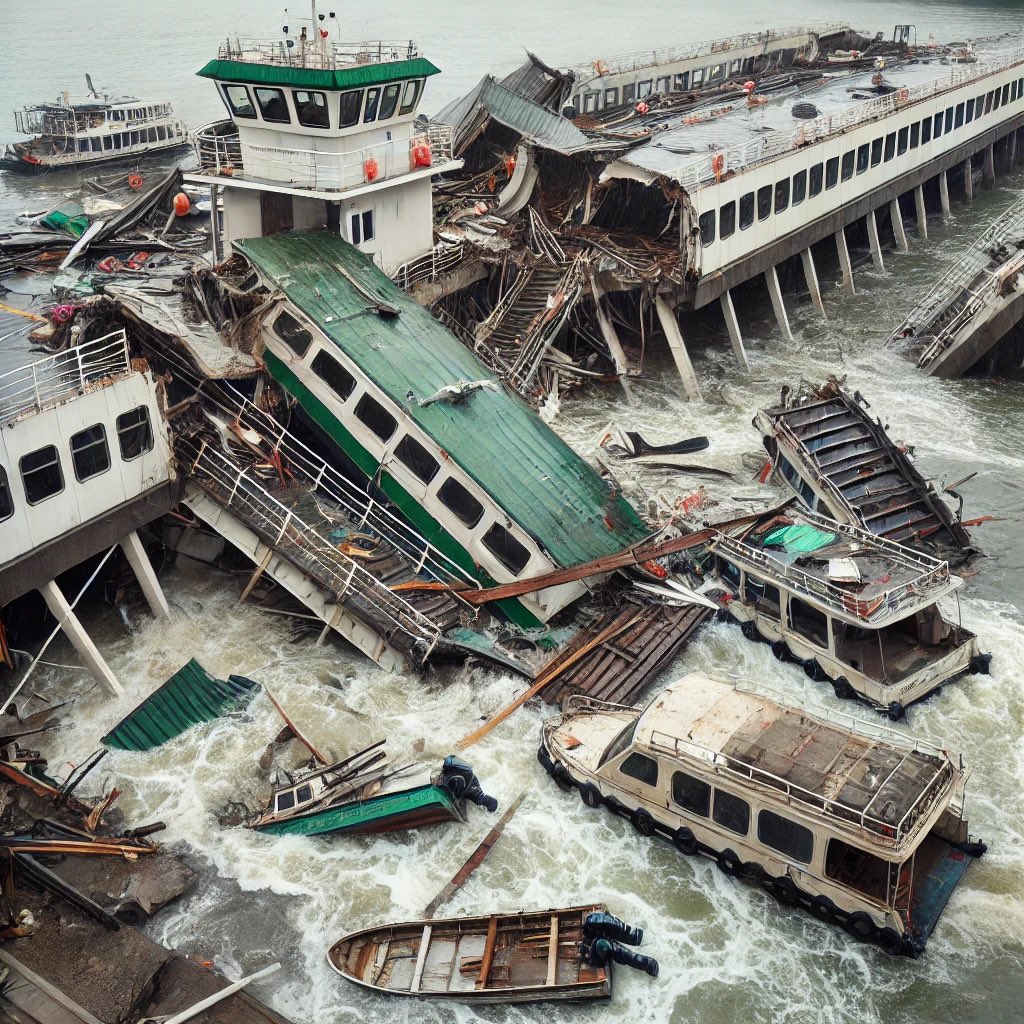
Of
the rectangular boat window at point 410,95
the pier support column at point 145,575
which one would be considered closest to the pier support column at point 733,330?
the rectangular boat window at point 410,95

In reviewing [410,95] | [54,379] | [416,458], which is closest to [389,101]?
[410,95]

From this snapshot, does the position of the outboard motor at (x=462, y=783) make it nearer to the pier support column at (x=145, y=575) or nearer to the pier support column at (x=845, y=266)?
the pier support column at (x=145, y=575)

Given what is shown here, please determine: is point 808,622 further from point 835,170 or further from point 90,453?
point 835,170

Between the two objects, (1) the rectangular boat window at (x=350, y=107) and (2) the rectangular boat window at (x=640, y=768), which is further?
(1) the rectangular boat window at (x=350, y=107)

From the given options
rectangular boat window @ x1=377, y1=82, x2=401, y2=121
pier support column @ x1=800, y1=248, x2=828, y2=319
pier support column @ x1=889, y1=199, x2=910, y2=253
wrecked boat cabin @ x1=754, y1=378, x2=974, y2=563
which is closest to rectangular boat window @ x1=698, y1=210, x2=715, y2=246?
wrecked boat cabin @ x1=754, y1=378, x2=974, y2=563

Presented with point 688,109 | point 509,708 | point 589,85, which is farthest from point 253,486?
point 589,85
